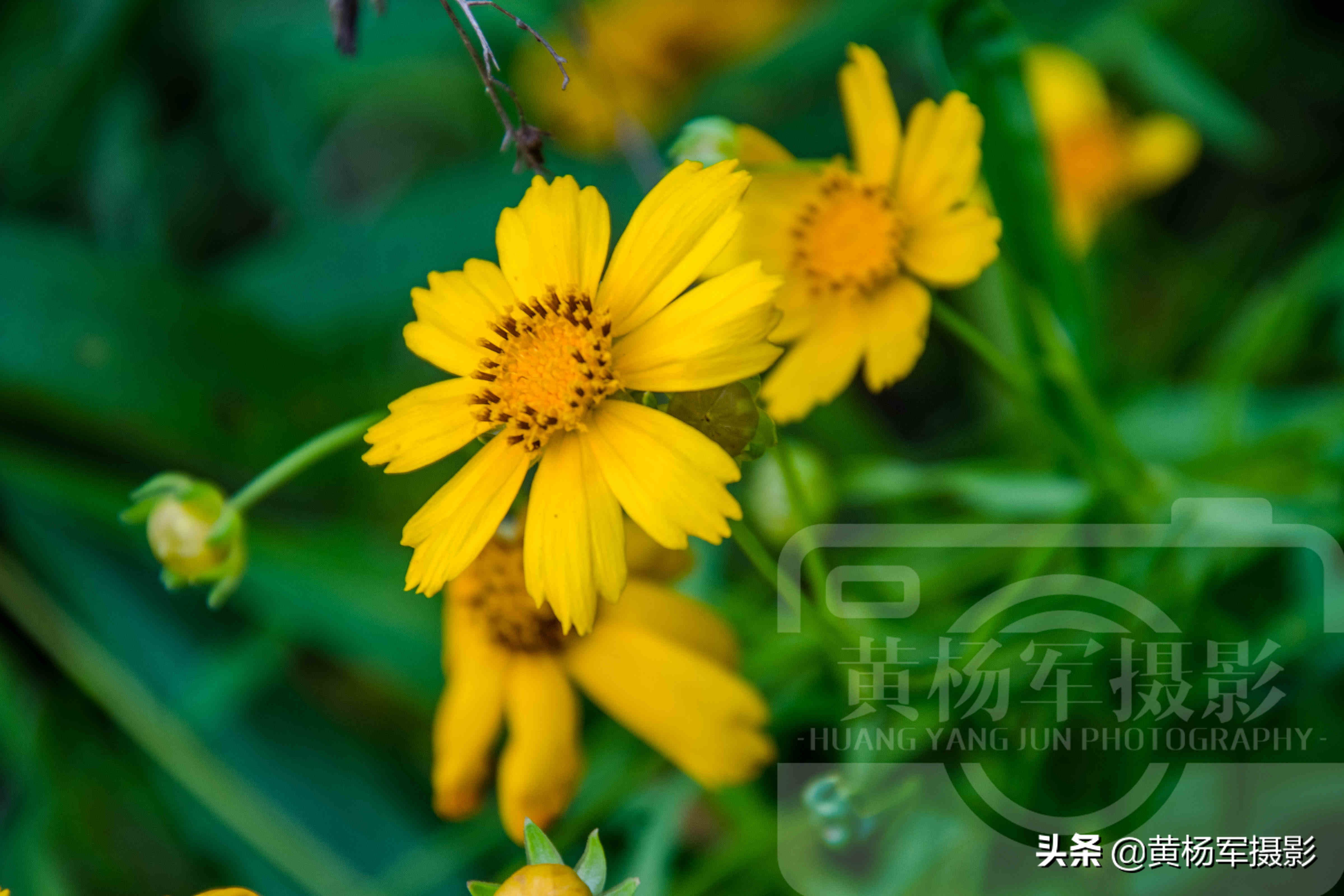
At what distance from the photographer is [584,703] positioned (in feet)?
3.80

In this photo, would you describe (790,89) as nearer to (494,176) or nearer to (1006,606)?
(494,176)

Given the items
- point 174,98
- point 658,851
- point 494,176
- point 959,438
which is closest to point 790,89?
point 494,176

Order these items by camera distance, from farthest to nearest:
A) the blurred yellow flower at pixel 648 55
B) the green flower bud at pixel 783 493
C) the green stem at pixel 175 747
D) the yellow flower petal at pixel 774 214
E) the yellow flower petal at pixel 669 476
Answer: the blurred yellow flower at pixel 648 55
the green stem at pixel 175 747
the green flower bud at pixel 783 493
the yellow flower petal at pixel 774 214
the yellow flower petal at pixel 669 476

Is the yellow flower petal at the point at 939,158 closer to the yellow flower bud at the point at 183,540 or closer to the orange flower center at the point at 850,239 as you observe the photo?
the orange flower center at the point at 850,239

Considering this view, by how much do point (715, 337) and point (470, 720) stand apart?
0.39 m

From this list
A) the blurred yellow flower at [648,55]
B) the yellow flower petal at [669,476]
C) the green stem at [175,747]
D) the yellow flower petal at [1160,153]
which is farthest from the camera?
the blurred yellow flower at [648,55]

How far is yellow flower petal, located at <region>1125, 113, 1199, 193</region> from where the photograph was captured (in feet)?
4.38

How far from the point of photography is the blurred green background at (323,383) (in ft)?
3.62

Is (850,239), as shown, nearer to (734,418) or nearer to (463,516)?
(734,418)

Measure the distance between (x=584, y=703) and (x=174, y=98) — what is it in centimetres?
95

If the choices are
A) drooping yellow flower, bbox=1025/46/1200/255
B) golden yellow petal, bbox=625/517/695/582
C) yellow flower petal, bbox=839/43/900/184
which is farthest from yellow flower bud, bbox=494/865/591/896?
drooping yellow flower, bbox=1025/46/1200/255

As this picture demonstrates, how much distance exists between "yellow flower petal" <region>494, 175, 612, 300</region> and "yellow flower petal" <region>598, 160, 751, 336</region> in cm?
2

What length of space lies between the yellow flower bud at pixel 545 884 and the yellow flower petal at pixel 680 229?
1.00 feet

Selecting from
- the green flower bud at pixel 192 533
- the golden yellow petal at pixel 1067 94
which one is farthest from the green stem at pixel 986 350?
the golden yellow petal at pixel 1067 94
